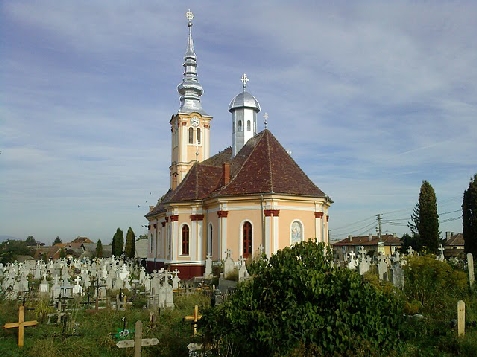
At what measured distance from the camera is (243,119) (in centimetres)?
3434

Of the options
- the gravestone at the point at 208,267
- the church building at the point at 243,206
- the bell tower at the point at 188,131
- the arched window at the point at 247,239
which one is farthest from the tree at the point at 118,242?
the arched window at the point at 247,239

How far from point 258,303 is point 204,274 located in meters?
20.1

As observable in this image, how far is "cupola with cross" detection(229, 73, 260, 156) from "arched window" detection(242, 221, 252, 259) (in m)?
9.02

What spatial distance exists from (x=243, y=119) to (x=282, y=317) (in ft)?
91.1

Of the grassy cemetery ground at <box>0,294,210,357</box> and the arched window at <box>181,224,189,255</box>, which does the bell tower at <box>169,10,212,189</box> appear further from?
the grassy cemetery ground at <box>0,294,210,357</box>

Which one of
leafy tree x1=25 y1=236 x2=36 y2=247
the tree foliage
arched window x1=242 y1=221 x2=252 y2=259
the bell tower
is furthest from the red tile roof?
leafy tree x1=25 y1=236 x2=36 y2=247

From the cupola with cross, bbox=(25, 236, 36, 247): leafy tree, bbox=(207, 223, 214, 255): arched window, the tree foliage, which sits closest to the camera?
the tree foliage

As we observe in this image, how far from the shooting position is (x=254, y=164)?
1087 inches

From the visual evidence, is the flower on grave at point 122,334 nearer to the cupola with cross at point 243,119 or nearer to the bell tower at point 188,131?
the cupola with cross at point 243,119

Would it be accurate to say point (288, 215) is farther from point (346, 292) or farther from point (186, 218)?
point (346, 292)

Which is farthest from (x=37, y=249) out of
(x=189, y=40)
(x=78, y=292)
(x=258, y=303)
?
(x=258, y=303)

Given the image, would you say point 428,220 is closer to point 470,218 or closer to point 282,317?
point 470,218

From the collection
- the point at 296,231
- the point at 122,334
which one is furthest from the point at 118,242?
the point at 122,334

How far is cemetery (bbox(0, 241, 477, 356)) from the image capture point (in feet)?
24.3
